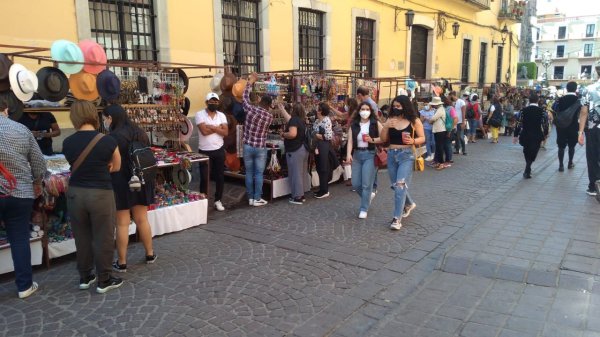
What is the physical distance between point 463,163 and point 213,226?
7261 millimetres

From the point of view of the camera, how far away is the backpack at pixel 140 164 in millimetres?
4285

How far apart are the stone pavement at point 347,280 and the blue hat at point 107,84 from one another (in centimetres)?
183

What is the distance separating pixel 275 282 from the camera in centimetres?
421

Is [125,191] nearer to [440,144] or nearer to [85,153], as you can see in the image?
[85,153]

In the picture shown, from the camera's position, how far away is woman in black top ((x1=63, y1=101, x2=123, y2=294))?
3760 millimetres

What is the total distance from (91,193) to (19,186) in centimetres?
63

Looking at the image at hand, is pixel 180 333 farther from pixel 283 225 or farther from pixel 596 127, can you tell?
pixel 596 127

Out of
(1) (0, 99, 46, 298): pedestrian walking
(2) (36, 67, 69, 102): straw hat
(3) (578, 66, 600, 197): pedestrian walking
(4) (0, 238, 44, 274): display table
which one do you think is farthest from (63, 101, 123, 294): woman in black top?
(3) (578, 66, 600, 197): pedestrian walking

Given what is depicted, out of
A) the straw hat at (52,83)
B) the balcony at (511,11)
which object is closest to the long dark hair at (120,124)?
the straw hat at (52,83)

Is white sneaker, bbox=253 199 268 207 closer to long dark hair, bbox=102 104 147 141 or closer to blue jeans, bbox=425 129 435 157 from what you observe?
long dark hair, bbox=102 104 147 141

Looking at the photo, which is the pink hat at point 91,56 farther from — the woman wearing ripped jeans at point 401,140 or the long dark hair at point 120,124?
the woman wearing ripped jeans at point 401,140

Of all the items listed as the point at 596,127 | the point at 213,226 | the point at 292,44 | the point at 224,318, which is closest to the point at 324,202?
the point at 213,226

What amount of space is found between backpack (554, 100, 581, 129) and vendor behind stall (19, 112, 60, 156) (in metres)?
9.17

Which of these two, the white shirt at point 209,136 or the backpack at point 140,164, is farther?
the white shirt at point 209,136
